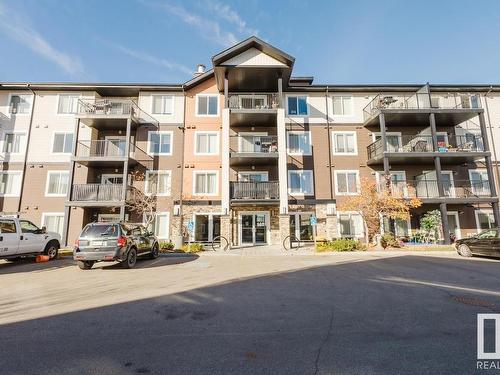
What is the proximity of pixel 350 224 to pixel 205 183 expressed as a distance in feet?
38.6

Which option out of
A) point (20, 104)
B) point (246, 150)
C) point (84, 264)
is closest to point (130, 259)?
point (84, 264)

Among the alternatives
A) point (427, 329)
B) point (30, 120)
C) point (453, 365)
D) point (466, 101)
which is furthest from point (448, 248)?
point (30, 120)

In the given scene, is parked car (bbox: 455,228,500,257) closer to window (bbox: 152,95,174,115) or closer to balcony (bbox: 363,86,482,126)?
balcony (bbox: 363,86,482,126)

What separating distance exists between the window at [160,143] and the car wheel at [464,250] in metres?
20.1

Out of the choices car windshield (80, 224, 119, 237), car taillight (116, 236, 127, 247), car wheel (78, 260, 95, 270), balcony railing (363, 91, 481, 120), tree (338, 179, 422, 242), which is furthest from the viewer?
balcony railing (363, 91, 481, 120)

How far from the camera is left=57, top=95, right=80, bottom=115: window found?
72.9 feet

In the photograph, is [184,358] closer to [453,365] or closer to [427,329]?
[453,365]

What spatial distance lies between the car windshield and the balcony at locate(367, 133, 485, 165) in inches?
712

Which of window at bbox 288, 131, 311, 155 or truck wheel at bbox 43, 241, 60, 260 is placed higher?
window at bbox 288, 131, 311, 155

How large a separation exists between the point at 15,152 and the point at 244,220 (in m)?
19.1

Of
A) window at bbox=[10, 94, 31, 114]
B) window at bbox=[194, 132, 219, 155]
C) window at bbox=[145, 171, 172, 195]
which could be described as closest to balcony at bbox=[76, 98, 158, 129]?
window at bbox=[194, 132, 219, 155]

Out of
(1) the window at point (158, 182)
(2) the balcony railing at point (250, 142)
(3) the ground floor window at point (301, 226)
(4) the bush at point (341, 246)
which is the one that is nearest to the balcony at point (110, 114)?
(1) the window at point (158, 182)

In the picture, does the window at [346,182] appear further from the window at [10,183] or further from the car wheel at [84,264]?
the window at [10,183]

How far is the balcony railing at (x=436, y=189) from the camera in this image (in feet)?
64.7
